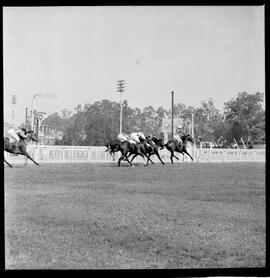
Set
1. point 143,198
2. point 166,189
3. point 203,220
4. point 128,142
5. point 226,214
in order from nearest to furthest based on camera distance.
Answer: point 203,220 < point 226,214 < point 143,198 < point 166,189 < point 128,142

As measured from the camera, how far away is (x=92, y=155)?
20.8 metres

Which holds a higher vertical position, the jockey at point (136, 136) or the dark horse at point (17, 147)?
the jockey at point (136, 136)

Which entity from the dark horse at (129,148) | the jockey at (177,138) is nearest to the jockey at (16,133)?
the dark horse at (129,148)

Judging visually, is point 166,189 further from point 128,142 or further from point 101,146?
point 101,146

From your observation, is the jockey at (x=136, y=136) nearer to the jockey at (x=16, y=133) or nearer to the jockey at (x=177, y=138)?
the jockey at (x=177, y=138)

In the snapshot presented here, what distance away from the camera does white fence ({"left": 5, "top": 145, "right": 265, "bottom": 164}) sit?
18.0 metres

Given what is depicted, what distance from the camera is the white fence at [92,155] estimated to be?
18.0 meters

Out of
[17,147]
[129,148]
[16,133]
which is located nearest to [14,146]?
[17,147]

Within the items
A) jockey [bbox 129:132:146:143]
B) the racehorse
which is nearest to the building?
the racehorse

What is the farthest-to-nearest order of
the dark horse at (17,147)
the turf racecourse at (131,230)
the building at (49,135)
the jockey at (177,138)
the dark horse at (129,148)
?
the jockey at (177,138) → the building at (49,135) → the dark horse at (129,148) → the dark horse at (17,147) → the turf racecourse at (131,230)

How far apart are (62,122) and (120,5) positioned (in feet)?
46.5

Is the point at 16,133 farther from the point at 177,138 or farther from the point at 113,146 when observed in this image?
the point at 177,138

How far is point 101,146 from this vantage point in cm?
2167
